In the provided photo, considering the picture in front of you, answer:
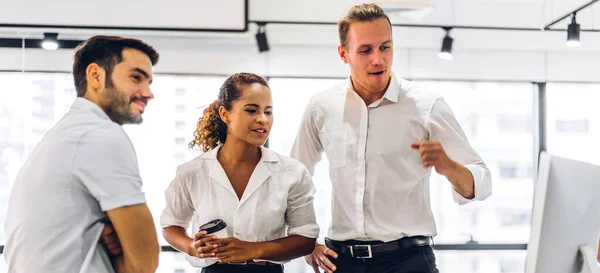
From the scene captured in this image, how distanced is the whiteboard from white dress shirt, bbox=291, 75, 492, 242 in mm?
2365

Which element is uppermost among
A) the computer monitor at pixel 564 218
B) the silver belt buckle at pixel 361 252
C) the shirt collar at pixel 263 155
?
the shirt collar at pixel 263 155

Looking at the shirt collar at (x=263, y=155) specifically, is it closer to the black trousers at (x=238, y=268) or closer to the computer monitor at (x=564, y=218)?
the black trousers at (x=238, y=268)

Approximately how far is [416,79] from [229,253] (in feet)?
10.8

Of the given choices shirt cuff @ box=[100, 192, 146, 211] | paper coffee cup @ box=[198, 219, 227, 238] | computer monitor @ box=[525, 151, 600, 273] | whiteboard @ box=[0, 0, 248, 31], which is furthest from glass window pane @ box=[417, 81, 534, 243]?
shirt cuff @ box=[100, 192, 146, 211]

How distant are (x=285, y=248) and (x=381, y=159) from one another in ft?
1.51

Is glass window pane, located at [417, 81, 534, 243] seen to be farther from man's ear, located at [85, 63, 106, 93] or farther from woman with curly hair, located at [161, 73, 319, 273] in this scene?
man's ear, located at [85, 63, 106, 93]

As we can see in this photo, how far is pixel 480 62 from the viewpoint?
5.06m

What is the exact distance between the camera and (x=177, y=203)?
226 cm

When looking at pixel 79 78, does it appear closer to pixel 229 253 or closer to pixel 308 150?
pixel 229 253

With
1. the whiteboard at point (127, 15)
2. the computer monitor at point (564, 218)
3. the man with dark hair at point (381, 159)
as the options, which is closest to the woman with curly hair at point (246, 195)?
the man with dark hair at point (381, 159)

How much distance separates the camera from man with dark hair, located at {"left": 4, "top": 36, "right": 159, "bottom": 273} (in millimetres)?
1431

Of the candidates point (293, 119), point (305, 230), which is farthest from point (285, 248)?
point (293, 119)

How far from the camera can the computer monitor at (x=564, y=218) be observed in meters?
1.38

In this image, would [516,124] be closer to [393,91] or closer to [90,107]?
[393,91]
